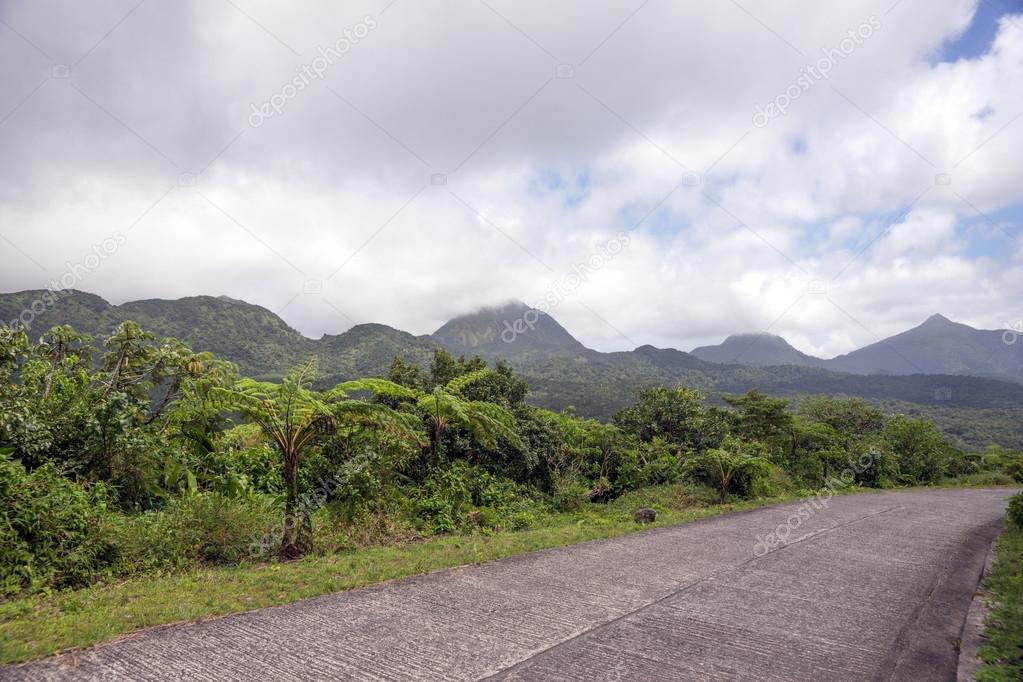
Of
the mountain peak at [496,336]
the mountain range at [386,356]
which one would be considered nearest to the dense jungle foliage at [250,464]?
the mountain range at [386,356]

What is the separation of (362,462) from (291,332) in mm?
70175

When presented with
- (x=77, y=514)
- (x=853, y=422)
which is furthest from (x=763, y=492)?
(x=853, y=422)

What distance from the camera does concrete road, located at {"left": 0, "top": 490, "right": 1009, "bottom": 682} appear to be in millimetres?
3633

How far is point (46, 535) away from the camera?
5488 mm

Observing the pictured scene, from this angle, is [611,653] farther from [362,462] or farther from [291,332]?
[291,332]

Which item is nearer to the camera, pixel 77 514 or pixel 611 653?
pixel 611 653

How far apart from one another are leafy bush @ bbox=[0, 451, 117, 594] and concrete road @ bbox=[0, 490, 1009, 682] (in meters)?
2.17

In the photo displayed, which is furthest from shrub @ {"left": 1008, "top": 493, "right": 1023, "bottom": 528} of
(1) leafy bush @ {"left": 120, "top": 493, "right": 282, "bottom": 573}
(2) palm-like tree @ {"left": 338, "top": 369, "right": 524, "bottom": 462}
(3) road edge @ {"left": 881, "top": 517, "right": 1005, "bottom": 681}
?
(1) leafy bush @ {"left": 120, "top": 493, "right": 282, "bottom": 573}

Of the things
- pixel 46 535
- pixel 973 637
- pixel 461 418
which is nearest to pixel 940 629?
pixel 973 637

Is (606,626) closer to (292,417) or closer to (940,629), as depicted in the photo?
(940,629)

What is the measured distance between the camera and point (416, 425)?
10391 millimetres

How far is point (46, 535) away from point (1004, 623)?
29.6 feet

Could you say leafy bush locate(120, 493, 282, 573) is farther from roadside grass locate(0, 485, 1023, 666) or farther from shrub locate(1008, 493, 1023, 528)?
shrub locate(1008, 493, 1023, 528)

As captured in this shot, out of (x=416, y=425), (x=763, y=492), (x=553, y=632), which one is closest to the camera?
(x=553, y=632)
